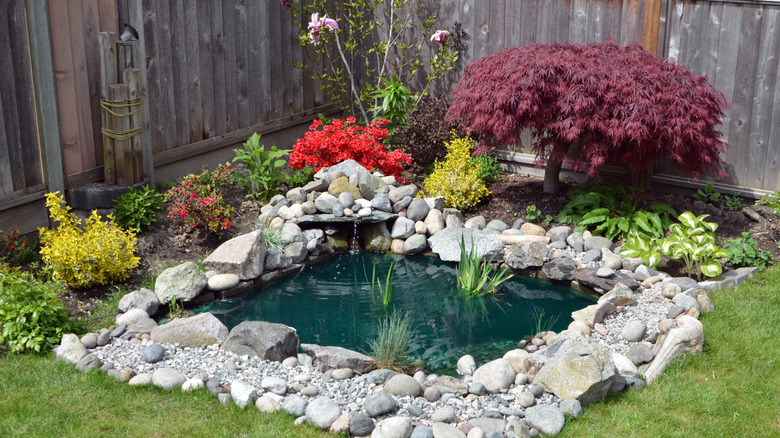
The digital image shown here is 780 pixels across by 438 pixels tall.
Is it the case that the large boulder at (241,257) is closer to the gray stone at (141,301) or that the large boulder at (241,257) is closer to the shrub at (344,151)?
the gray stone at (141,301)

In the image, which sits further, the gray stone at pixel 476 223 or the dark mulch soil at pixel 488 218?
the gray stone at pixel 476 223

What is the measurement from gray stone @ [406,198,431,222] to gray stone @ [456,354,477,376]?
2.46 metres

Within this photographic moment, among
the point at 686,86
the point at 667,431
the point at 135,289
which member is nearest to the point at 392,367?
the point at 667,431

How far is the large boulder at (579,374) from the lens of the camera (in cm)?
417

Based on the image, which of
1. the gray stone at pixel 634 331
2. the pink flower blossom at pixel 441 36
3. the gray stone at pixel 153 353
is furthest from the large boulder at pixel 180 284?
the pink flower blossom at pixel 441 36

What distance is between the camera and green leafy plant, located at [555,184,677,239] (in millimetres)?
6594

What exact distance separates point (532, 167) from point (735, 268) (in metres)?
2.67

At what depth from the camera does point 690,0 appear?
6965 mm

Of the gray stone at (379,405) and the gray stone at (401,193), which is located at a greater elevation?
the gray stone at (401,193)

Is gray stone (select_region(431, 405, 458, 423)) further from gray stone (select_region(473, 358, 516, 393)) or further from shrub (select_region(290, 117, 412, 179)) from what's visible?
shrub (select_region(290, 117, 412, 179))

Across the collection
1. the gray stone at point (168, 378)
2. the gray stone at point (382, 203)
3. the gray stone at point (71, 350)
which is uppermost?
the gray stone at point (382, 203)

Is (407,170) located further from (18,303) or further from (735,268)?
(18,303)

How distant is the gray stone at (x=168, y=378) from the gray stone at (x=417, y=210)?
3.16 metres

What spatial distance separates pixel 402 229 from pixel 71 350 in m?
3.20
